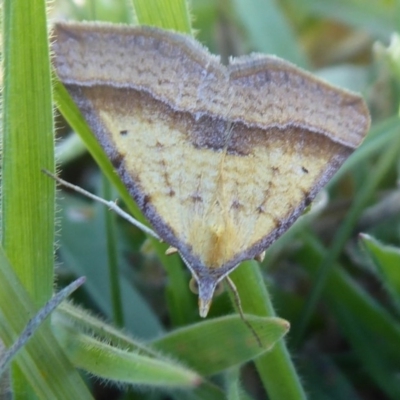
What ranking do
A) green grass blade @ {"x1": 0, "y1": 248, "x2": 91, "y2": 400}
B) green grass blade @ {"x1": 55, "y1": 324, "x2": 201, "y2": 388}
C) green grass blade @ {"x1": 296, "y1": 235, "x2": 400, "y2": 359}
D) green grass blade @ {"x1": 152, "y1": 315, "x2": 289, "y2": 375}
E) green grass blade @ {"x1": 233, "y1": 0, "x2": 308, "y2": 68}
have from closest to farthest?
1. green grass blade @ {"x1": 55, "y1": 324, "x2": 201, "y2": 388}
2. green grass blade @ {"x1": 0, "y1": 248, "x2": 91, "y2": 400}
3. green grass blade @ {"x1": 152, "y1": 315, "x2": 289, "y2": 375}
4. green grass blade @ {"x1": 296, "y1": 235, "x2": 400, "y2": 359}
5. green grass blade @ {"x1": 233, "y1": 0, "x2": 308, "y2": 68}

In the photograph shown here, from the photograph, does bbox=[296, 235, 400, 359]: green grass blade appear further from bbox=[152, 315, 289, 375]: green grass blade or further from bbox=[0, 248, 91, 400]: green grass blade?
bbox=[0, 248, 91, 400]: green grass blade

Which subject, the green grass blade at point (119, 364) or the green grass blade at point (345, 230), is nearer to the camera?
the green grass blade at point (119, 364)

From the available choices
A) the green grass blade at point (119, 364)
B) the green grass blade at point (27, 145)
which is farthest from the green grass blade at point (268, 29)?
the green grass blade at point (119, 364)

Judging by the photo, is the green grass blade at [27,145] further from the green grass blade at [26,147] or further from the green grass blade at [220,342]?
the green grass blade at [220,342]

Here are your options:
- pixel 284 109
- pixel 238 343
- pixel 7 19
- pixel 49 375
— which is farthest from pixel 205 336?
pixel 7 19

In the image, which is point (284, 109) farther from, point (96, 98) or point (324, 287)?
point (324, 287)

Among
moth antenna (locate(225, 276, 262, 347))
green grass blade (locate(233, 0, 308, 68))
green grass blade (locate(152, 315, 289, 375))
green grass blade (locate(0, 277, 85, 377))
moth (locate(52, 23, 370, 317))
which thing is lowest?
green grass blade (locate(152, 315, 289, 375))

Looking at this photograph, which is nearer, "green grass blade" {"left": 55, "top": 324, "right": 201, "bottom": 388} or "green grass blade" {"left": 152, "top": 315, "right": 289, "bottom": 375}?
"green grass blade" {"left": 55, "top": 324, "right": 201, "bottom": 388}

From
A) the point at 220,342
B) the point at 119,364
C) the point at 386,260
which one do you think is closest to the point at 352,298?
the point at 386,260

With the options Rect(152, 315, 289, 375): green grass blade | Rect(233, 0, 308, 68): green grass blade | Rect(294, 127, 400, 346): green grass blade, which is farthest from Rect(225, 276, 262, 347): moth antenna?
Rect(233, 0, 308, 68): green grass blade
